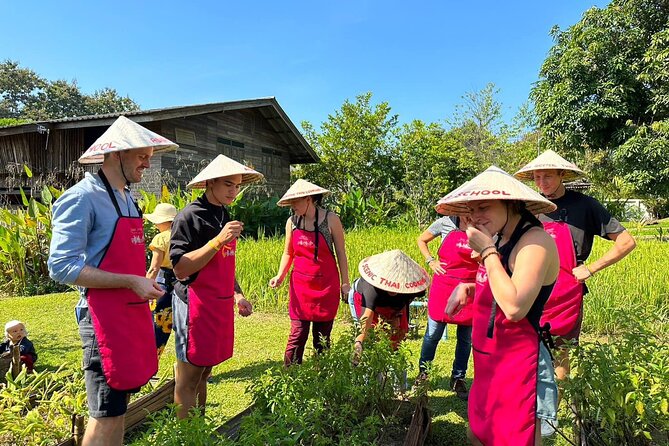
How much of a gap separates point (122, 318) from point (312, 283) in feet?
5.86

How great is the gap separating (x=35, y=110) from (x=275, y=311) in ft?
169

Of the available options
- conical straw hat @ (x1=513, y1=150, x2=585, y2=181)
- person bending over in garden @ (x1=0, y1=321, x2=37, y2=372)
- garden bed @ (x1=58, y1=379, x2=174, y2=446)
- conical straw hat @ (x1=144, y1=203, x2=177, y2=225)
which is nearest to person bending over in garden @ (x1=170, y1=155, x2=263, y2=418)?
garden bed @ (x1=58, y1=379, x2=174, y2=446)

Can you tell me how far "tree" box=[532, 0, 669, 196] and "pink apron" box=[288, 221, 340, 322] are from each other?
12229 mm

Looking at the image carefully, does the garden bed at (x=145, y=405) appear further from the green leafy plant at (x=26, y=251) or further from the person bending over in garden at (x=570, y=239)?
the green leafy plant at (x=26, y=251)

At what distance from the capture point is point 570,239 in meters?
3.14

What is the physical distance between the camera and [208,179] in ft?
9.11

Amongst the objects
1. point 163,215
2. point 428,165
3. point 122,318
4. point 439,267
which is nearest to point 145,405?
point 122,318

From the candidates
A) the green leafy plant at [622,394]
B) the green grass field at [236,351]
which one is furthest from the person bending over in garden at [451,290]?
the green leafy plant at [622,394]

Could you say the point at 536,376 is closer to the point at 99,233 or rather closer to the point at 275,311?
the point at 99,233

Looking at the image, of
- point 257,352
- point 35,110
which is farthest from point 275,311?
point 35,110

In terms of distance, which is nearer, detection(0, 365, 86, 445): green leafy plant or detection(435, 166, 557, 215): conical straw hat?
detection(435, 166, 557, 215): conical straw hat

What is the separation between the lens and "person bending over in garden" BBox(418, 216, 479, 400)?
11.8 ft

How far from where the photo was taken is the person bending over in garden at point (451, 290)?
11.8ft

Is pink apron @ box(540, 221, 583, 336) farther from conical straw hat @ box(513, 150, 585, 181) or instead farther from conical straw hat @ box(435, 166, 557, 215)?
conical straw hat @ box(435, 166, 557, 215)
